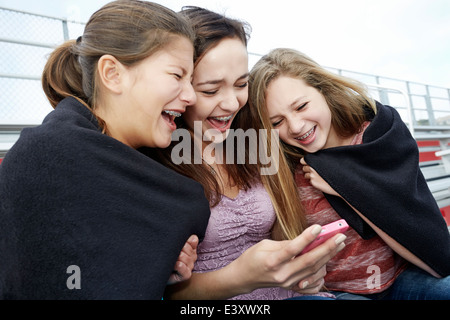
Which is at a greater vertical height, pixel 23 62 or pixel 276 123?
pixel 23 62

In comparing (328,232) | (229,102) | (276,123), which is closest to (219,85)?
(229,102)

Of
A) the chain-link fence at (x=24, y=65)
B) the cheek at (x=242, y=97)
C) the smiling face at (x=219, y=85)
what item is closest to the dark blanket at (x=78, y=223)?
the smiling face at (x=219, y=85)

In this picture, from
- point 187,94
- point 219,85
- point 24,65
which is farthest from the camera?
point 24,65

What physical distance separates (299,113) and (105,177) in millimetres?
689

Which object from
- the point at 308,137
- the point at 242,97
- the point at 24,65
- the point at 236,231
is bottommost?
the point at 236,231

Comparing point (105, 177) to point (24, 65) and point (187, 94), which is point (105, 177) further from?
point (24, 65)

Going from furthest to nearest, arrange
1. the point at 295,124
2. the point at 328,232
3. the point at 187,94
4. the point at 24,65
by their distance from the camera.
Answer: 1. the point at 24,65
2. the point at 295,124
3. the point at 187,94
4. the point at 328,232

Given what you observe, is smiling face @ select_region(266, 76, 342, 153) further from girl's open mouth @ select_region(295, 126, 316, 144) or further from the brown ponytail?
the brown ponytail

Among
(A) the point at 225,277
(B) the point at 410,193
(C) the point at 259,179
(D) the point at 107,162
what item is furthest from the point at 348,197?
(D) the point at 107,162

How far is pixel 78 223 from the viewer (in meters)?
0.68

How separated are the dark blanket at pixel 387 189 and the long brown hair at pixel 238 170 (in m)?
0.13

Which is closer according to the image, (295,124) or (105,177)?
(105,177)

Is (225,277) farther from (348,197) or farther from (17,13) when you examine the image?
(17,13)
